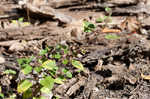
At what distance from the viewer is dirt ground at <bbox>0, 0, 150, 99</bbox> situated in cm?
228

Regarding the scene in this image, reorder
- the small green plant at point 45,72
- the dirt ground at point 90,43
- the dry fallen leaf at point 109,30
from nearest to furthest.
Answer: the small green plant at point 45,72 → the dirt ground at point 90,43 → the dry fallen leaf at point 109,30

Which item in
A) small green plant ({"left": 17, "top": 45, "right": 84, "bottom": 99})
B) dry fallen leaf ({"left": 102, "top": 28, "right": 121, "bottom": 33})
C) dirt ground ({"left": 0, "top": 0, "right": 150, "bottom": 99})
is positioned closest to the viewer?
small green plant ({"left": 17, "top": 45, "right": 84, "bottom": 99})

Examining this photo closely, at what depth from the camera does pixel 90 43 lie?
313cm

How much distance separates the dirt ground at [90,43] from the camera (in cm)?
228

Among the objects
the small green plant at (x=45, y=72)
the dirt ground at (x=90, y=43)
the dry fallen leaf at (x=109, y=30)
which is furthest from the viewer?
the dry fallen leaf at (x=109, y=30)

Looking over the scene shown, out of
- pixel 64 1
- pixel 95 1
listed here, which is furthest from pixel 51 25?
pixel 95 1

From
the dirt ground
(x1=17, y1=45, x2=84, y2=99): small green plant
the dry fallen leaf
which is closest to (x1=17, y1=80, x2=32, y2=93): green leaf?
(x1=17, y1=45, x2=84, y2=99): small green plant

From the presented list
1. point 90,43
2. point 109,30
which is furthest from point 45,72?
point 109,30

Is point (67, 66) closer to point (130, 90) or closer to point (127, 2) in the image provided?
point (130, 90)

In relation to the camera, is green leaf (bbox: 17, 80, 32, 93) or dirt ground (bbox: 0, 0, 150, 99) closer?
green leaf (bbox: 17, 80, 32, 93)

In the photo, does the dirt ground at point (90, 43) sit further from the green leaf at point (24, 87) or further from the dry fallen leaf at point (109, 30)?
the green leaf at point (24, 87)

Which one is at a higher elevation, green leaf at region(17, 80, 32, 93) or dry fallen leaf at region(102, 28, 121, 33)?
dry fallen leaf at region(102, 28, 121, 33)

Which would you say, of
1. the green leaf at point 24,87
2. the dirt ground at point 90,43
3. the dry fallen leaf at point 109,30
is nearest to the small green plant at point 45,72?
the green leaf at point 24,87

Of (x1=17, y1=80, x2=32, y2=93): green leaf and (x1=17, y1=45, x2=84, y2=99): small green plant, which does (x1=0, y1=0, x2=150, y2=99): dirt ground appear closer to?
(x1=17, y1=45, x2=84, y2=99): small green plant
